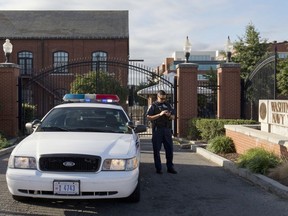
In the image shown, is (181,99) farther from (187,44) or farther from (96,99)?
(96,99)

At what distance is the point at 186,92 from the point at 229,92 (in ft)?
6.44

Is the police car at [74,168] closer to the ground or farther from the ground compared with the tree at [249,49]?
→ closer to the ground

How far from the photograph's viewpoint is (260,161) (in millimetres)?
9344

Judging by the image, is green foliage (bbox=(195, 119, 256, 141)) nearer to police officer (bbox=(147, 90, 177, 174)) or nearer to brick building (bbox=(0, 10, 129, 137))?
police officer (bbox=(147, 90, 177, 174))

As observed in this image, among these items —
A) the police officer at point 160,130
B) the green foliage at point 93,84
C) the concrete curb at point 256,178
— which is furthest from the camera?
the green foliage at point 93,84

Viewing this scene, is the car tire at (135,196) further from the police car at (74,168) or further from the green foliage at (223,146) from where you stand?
the green foliage at (223,146)

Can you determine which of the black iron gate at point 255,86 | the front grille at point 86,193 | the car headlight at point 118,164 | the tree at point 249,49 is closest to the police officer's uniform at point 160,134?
the car headlight at point 118,164

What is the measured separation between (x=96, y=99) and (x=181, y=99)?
34.2 ft

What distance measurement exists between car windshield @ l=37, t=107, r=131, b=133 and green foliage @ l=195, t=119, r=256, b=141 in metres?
8.01

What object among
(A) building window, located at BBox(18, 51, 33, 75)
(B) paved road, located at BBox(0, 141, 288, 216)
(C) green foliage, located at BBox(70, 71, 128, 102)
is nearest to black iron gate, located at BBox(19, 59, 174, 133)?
(C) green foliage, located at BBox(70, 71, 128, 102)

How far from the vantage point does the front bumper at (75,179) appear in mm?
6137

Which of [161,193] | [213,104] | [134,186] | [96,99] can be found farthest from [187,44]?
[134,186]

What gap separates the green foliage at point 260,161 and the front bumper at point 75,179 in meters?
3.86

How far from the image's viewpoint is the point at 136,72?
2183 centimetres
